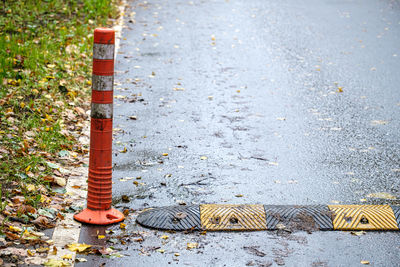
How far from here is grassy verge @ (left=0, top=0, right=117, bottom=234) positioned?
4848 millimetres

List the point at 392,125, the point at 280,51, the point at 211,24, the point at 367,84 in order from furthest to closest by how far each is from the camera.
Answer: the point at 211,24 < the point at 280,51 < the point at 367,84 < the point at 392,125

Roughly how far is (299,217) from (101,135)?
1.64 metres

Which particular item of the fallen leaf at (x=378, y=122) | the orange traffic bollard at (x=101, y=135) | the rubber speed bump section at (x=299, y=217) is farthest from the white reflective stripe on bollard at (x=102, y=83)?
the fallen leaf at (x=378, y=122)

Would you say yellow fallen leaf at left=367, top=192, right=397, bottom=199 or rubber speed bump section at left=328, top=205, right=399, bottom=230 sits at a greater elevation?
rubber speed bump section at left=328, top=205, right=399, bottom=230

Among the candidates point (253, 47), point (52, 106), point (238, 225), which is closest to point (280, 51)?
point (253, 47)

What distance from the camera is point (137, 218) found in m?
4.43

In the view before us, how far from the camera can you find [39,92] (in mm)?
6824

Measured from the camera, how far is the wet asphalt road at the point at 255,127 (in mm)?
4145

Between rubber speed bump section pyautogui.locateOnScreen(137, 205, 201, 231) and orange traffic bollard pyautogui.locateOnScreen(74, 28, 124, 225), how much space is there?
204 millimetres

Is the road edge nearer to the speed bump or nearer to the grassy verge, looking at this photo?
the grassy verge

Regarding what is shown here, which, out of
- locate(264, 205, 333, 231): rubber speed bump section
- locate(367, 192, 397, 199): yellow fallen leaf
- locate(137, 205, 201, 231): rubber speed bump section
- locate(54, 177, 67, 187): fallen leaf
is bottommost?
locate(54, 177, 67, 187): fallen leaf

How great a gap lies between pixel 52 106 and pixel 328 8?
8871 mm

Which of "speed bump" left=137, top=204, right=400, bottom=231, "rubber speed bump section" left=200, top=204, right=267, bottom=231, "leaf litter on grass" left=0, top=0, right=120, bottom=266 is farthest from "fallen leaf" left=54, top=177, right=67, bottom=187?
"rubber speed bump section" left=200, top=204, right=267, bottom=231

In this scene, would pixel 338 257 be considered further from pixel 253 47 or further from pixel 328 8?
pixel 328 8
